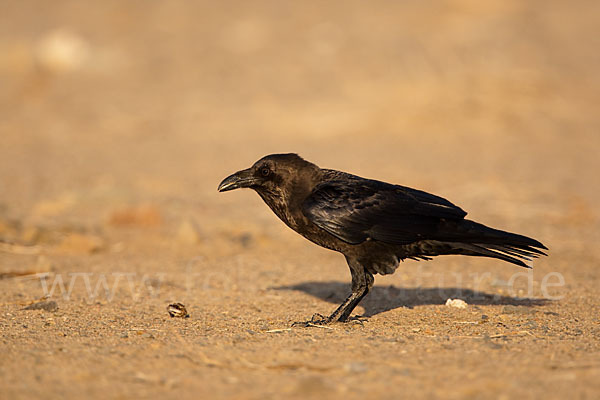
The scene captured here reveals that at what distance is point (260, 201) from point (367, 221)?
21.9 ft

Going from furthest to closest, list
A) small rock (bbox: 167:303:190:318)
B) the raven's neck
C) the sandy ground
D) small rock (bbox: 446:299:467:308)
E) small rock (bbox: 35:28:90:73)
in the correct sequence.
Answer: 1. small rock (bbox: 35:28:90:73)
2. small rock (bbox: 446:299:467:308)
3. small rock (bbox: 167:303:190:318)
4. the raven's neck
5. the sandy ground

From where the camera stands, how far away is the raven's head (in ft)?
16.7

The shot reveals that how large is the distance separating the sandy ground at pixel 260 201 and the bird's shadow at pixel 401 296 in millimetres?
40

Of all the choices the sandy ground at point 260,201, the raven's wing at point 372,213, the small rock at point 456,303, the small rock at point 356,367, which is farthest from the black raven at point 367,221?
the small rock at point 356,367

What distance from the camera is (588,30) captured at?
20.2 m

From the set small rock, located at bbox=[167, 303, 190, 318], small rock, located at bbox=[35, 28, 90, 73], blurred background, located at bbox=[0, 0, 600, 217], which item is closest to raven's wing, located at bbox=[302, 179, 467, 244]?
small rock, located at bbox=[167, 303, 190, 318]

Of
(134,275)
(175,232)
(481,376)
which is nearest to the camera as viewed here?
(481,376)

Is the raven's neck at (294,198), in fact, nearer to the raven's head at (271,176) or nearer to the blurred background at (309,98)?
the raven's head at (271,176)

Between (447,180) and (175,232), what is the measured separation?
216 inches

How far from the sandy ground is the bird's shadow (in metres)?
0.04

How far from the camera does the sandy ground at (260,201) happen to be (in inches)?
147

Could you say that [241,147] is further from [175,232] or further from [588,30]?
[588,30]

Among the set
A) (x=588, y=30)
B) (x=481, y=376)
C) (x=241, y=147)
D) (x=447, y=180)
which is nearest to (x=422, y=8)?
(x=588, y=30)

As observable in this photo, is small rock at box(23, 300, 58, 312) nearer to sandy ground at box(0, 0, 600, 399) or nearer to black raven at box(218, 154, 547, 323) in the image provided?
sandy ground at box(0, 0, 600, 399)
